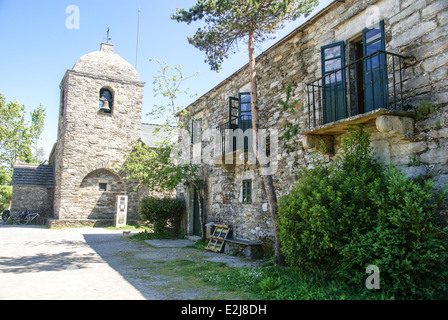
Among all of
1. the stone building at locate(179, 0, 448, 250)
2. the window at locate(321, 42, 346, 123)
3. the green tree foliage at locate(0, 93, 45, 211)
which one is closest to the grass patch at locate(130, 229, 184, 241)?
the stone building at locate(179, 0, 448, 250)

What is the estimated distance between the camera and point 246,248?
8.17 metres

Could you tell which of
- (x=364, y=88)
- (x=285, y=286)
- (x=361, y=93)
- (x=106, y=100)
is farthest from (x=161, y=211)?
(x=364, y=88)

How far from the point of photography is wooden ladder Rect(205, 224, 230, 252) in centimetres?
937

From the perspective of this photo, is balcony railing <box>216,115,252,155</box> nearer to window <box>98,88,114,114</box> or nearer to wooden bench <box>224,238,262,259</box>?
wooden bench <box>224,238,262,259</box>

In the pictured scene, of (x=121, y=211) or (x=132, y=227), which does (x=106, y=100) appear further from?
(x=132, y=227)

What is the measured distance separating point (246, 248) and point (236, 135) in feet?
10.5

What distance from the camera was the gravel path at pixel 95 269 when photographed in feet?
16.2

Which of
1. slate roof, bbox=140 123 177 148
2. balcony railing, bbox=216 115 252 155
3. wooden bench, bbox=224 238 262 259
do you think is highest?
slate roof, bbox=140 123 177 148

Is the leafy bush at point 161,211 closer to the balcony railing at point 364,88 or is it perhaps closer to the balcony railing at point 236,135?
the balcony railing at point 236,135

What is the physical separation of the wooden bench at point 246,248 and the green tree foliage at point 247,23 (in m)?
1.35

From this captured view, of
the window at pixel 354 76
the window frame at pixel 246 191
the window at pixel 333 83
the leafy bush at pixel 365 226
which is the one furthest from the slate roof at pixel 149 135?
the leafy bush at pixel 365 226

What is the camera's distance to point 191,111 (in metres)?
13.6

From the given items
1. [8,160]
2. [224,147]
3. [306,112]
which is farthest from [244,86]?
[8,160]
